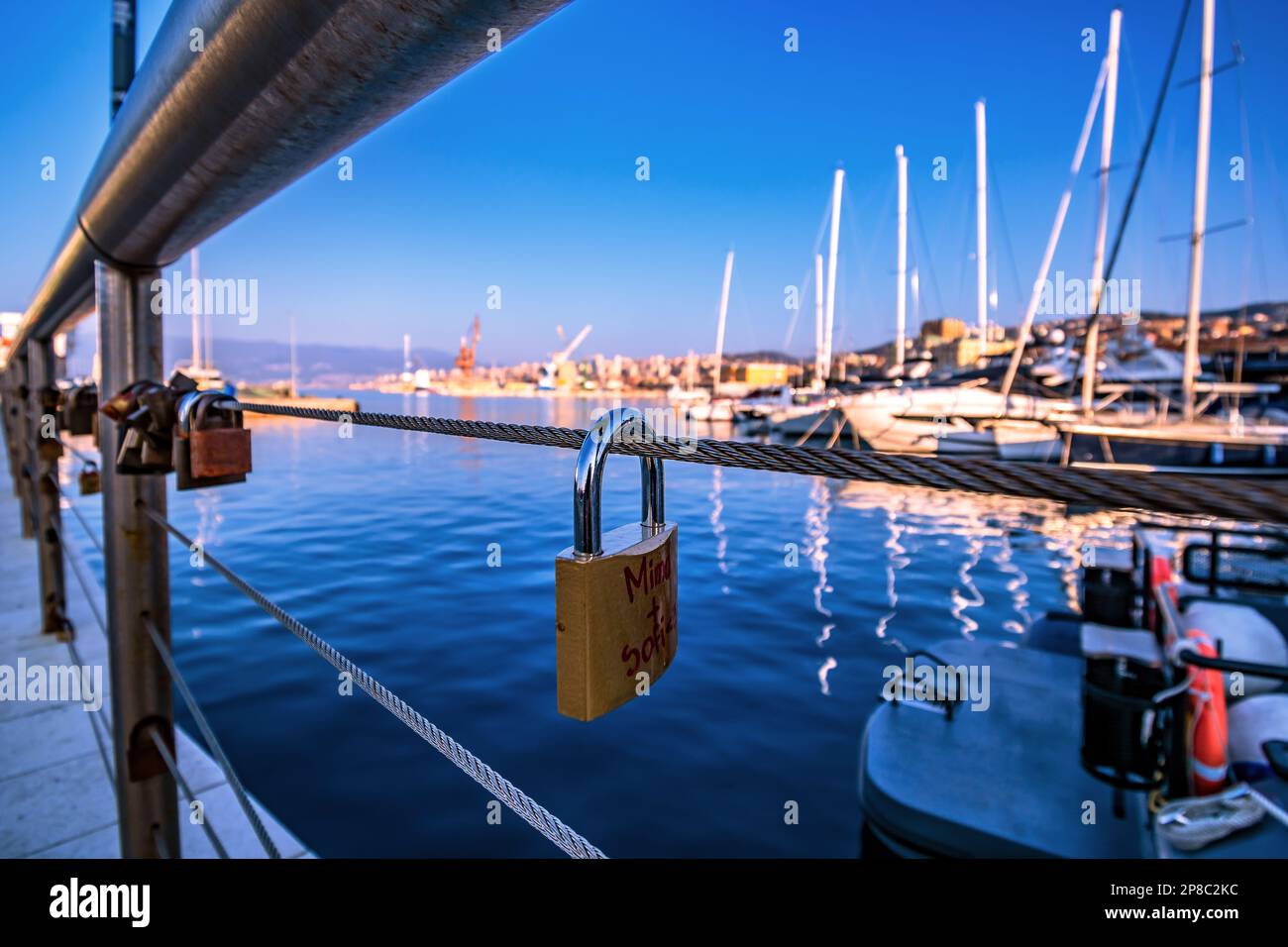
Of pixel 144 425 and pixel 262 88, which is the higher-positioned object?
pixel 262 88

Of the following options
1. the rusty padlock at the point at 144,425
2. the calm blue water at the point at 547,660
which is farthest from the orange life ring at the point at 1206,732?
the rusty padlock at the point at 144,425

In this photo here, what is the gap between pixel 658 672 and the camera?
2.76ft

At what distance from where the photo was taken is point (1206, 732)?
3.71 metres

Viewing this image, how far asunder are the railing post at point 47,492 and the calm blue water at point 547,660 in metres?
1.80

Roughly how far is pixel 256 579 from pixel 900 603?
32.7 ft

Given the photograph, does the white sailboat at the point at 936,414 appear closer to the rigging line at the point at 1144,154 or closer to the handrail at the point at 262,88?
the rigging line at the point at 1144,154

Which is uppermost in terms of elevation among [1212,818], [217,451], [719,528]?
[217,451]

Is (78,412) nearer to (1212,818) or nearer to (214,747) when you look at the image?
(214,747)

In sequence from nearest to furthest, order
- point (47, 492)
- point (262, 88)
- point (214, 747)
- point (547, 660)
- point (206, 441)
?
point (262, 88) < point (206, 441) < point (214, 747) < point (47, 492) < point (547, 660)

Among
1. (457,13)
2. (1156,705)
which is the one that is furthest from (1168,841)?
(457,13)

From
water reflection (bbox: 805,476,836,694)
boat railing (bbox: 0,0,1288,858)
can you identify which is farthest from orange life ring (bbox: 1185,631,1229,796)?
water reflection (bbox: 805,476,836,694)

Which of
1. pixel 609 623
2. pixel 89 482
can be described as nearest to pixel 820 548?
pixel 89 482

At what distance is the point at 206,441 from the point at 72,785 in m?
2.74
